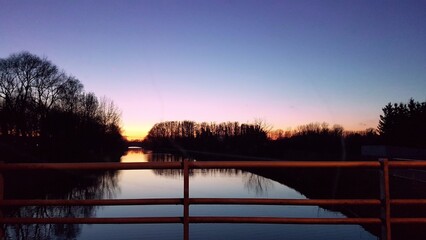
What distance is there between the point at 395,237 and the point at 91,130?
6720 cm

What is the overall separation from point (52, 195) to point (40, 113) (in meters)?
28.7

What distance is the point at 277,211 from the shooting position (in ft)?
82.4

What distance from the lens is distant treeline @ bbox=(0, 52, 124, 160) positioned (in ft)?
169

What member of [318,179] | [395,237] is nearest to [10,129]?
[318,179]

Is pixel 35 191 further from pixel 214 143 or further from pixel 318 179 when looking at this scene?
pixel 214 143

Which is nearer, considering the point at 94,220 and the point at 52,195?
the point at 94,220

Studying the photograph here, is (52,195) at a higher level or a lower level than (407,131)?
lower

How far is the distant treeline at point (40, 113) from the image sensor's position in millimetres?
51562

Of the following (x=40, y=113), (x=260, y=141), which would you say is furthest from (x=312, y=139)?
(x=40, y=113)

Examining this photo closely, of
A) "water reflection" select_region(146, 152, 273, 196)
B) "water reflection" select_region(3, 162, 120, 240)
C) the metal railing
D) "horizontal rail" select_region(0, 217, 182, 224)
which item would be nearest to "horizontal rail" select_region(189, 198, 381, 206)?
the metal railing

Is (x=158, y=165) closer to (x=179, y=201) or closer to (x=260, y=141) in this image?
(x=179, y=201)

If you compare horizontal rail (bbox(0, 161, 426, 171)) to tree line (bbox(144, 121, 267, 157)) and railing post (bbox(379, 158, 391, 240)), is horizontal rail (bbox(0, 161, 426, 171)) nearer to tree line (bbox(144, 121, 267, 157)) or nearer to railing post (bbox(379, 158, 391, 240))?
railing post (bbox(379, 158, 391, 240))

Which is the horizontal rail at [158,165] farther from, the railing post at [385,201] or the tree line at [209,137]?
the tree line at [209,137]

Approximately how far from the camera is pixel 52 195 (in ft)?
105
